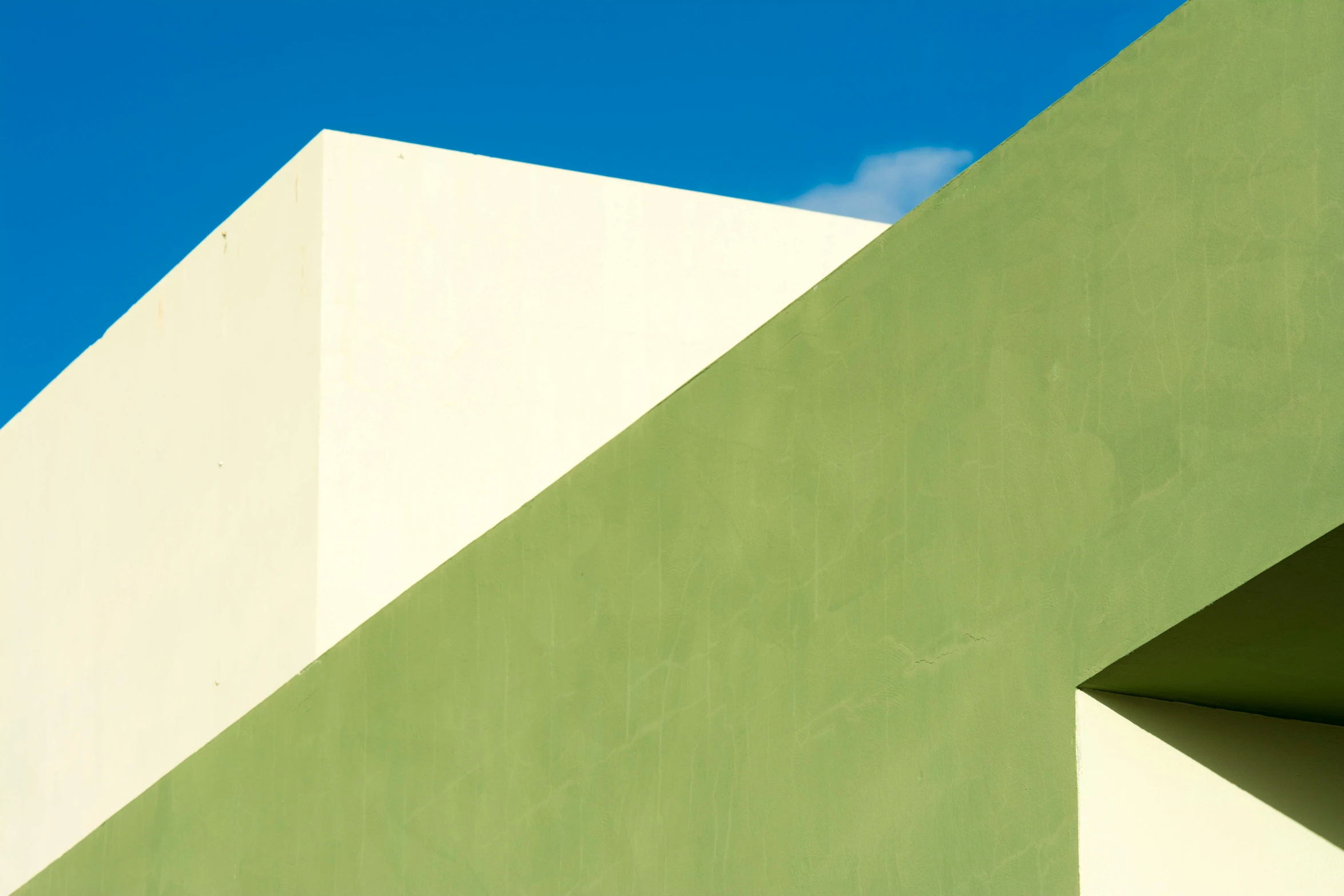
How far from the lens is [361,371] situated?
27.7ft

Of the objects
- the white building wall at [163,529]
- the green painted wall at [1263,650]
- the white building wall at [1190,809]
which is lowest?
the white building wall at [1190,809]

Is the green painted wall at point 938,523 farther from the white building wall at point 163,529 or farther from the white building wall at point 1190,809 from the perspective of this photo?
the white building wall at point 163,529

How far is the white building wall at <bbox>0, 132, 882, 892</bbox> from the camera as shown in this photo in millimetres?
8398

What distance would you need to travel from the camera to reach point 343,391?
839 centimetres

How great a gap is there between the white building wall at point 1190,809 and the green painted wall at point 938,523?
0.07 metres

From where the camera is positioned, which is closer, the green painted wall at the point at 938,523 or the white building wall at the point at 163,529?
the green painted wall at the point at 938,523

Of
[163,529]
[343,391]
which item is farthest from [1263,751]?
[163,529]

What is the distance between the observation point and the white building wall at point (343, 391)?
8398 mm

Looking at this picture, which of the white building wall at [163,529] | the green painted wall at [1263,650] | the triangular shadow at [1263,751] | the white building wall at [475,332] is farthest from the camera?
the white building wall at [163,529]

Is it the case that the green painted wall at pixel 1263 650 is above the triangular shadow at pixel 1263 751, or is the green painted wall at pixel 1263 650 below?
above

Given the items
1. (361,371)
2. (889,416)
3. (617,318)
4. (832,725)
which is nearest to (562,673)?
(832,725)

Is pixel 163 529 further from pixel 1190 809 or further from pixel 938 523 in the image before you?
pixel 1190 809

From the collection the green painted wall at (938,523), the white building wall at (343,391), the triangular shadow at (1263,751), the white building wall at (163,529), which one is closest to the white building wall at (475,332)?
the white building wall at (343,391)

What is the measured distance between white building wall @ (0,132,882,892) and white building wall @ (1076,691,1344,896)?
5.39 metres
